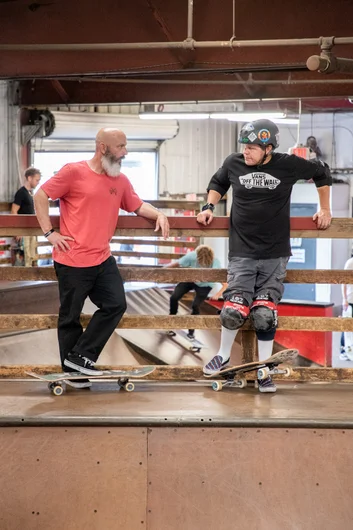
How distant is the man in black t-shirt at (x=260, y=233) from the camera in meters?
4.75

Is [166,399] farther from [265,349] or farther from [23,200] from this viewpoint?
[23,200]

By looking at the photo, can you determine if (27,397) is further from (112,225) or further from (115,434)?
(112,225)

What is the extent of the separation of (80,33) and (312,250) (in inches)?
494

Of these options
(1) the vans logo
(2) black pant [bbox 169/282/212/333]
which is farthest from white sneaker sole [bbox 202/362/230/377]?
(2) black pant [bbox 169/282/212/333]

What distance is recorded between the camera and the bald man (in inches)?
182

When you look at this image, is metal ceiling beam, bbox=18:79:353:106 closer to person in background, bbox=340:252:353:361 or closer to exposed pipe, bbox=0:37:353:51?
person in background, bbox=340:252:353:361

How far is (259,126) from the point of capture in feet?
15.3

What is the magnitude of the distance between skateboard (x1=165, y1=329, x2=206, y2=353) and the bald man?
5.65 meters

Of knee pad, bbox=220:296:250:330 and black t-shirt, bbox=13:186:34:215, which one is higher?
black t-shirt, bbox=13:186:34:215

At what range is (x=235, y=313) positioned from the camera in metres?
4.72

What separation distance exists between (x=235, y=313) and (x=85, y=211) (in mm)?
1161

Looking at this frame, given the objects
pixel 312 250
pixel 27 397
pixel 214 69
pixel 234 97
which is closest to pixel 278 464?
pixel 27 397

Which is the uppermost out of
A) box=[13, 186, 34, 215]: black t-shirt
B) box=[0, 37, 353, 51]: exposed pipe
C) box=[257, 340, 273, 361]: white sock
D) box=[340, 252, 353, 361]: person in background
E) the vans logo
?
box=[0, 37, 353, 51]: exposed pipe

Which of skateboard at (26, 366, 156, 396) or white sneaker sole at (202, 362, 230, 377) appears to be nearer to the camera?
skateboard at (26, 366, 156, 396)
